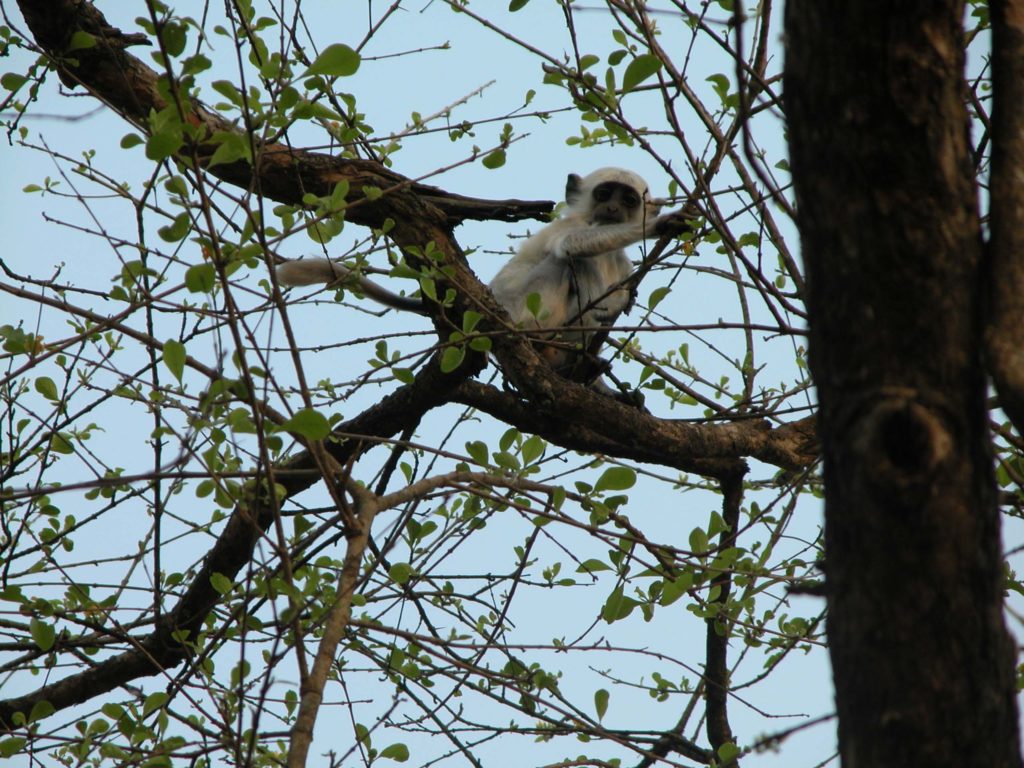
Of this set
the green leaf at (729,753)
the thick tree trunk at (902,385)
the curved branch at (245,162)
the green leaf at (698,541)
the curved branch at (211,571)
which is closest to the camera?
the thick tree trunk at (902,385)

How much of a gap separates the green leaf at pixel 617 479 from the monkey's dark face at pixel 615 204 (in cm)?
486

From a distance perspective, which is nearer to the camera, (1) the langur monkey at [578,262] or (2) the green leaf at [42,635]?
(2) the green leaf at [42,635]

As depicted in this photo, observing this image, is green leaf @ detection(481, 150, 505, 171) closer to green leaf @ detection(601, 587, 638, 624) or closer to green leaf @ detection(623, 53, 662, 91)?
green leaf @ detection(623, 53, 662, 91)

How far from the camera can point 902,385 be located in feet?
5.14

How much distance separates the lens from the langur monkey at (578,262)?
643cm

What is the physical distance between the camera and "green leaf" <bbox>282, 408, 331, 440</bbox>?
7.67 feet

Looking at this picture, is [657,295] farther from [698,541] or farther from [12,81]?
[12,81]

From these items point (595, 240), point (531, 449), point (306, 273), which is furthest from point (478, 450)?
point (595, 240)

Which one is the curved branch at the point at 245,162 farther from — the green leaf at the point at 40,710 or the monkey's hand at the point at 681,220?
the green leaf at the point at 40,710

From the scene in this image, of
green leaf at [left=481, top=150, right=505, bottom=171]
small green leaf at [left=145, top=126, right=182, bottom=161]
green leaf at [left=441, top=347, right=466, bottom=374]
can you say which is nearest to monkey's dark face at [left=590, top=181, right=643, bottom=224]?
green leaf at [left=481, top=150, right=505, bottom=171]

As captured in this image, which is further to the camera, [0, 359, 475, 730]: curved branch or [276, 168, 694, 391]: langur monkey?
[276, 168, 694, 391]: langur monkey

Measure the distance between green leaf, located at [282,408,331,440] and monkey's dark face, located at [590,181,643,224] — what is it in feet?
18.5

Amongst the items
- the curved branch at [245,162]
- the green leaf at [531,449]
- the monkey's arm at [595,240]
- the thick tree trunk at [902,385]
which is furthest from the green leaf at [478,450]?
the monkey's arm at [595,240]

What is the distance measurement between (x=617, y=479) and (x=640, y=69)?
1233mm
